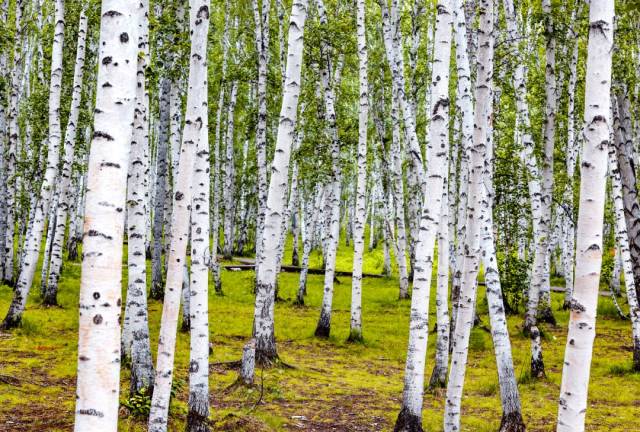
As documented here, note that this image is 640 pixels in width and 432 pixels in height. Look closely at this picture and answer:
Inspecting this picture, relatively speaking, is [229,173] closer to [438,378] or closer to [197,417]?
[438,378]

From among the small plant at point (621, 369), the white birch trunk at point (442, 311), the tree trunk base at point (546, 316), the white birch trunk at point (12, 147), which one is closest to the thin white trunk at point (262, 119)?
the white birch trunk at point (442, 311)

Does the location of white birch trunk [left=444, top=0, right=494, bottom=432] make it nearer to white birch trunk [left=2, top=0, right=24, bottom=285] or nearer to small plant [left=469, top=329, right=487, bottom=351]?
small plant [left=469, top=329, right=487, bottom=351]

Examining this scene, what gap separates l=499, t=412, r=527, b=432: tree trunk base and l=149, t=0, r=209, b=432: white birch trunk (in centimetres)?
504

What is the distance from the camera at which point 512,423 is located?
Result: 8680 millimetres

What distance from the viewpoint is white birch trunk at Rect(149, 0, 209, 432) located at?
6543mm

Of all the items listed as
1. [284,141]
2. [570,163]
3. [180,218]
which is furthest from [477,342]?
[180,218]

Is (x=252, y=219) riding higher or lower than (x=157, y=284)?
higher

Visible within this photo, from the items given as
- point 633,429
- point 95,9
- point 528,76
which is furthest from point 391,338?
point 95,9

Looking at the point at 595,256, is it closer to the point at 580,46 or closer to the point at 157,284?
the point at 580,46

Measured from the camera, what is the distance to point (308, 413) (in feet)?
32.5

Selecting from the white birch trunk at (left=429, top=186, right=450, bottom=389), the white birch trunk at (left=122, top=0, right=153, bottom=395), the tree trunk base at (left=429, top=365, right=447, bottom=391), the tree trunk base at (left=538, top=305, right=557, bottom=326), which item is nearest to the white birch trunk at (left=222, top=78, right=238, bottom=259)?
the tree trunk base at (left=538, top=305, right=557, bottom=326)

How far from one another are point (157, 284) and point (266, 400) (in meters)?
11.4

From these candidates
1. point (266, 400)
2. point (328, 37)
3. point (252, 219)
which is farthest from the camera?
point (252, 219)

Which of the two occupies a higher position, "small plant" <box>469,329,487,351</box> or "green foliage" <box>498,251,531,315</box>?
"green foliage" <box>498,251,531,315</box>
